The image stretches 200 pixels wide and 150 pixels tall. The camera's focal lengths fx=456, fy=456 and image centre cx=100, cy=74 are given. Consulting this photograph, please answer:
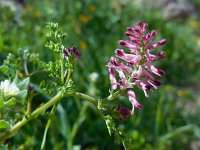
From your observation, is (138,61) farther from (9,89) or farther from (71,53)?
(9,89)

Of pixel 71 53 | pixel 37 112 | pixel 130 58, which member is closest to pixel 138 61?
pixel 130 58

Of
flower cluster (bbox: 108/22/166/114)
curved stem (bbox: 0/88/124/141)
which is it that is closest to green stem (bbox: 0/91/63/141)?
curved stem (bbox: 0/88/124/141)

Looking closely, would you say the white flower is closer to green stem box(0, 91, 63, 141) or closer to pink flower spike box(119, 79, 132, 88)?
green stem box(0, 91, 63, 141)

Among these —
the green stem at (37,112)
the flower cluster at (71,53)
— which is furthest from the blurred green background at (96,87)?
the flower cluster at (71,53)

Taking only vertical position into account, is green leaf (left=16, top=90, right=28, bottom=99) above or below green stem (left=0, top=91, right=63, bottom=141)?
above

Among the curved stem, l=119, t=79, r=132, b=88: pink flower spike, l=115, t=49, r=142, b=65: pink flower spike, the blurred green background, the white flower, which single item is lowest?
l=119, t=79, r=132, b=88: pink flower spike

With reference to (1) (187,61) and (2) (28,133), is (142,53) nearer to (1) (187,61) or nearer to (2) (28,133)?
(2) (28,133)

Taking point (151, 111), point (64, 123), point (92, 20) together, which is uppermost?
point (92, 20)

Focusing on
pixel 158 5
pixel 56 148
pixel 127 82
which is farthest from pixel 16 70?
pixel 158 5

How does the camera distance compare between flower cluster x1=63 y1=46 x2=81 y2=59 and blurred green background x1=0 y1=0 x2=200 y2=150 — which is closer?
flower cluster x1=63 y1=46 x2=81 y2=59
